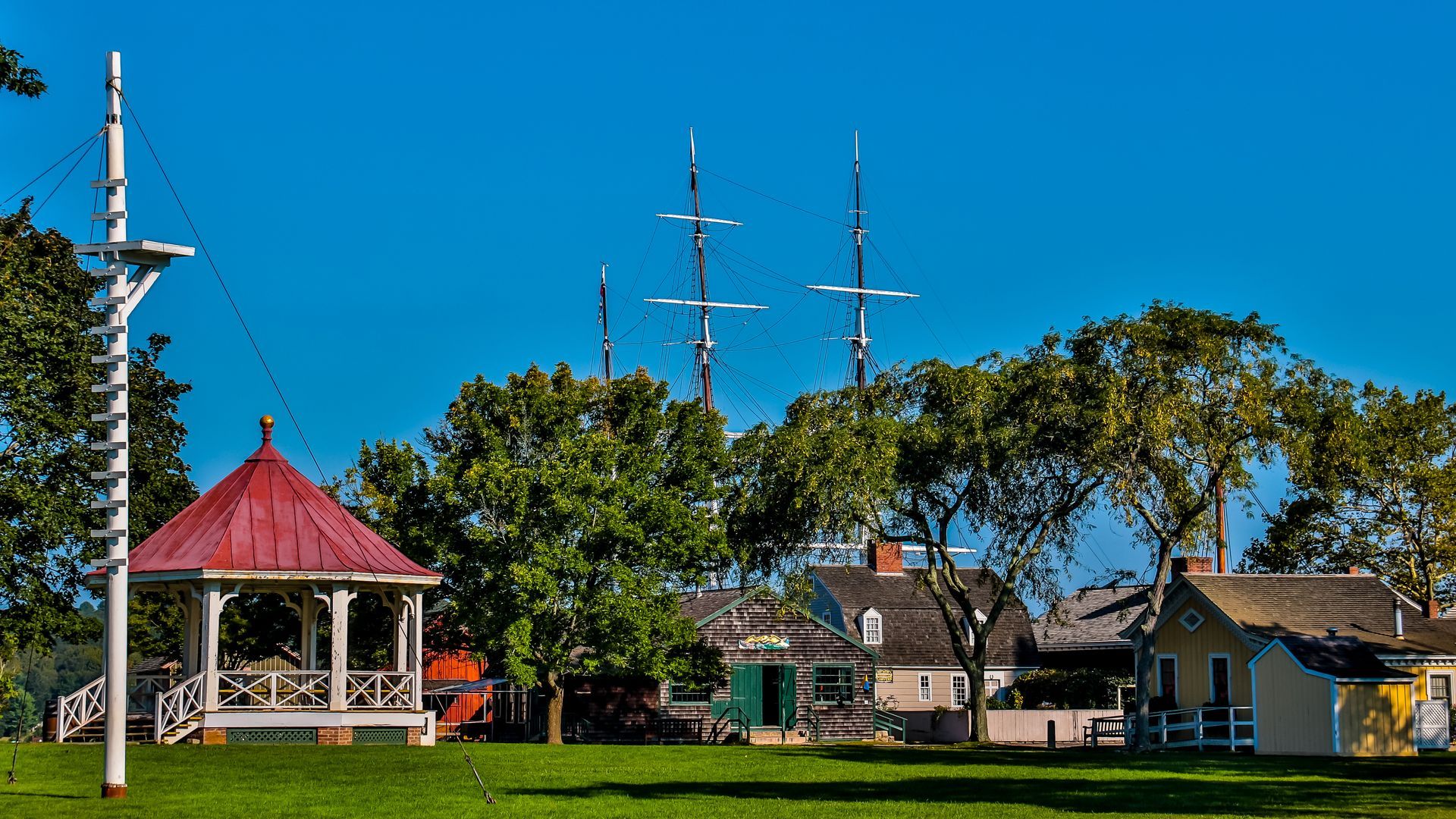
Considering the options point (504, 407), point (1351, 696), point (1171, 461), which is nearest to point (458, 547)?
point (504, 407)

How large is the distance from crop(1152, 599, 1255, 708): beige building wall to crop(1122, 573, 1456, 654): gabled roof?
0.48m

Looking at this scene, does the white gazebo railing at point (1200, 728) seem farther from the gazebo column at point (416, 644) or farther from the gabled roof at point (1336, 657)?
the gazebo column at point (416, 644)

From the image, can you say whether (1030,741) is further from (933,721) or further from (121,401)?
(121,401)

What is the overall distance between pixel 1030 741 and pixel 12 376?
3005cm

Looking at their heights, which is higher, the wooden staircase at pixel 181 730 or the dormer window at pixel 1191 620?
the dormer window at pixel 1191 620

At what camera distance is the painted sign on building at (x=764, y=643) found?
49.6 meters

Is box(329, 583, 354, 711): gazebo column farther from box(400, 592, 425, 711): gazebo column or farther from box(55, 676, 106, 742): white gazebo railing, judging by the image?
box(55, 676, 106, 742): white gazebo railing

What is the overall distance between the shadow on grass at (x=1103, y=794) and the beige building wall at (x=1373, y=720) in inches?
467

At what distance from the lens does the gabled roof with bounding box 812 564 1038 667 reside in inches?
2404

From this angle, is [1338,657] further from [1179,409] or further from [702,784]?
[702,784]

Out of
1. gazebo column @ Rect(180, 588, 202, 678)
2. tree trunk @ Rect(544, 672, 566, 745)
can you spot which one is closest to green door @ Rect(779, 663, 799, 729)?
tree trunk @ Rect(544, 672, 566, 745)

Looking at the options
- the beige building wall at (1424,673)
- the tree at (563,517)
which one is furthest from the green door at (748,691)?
the beige building wall at (1424,673)

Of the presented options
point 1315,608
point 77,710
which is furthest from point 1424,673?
point 77,710

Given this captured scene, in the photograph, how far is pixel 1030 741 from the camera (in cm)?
4897
